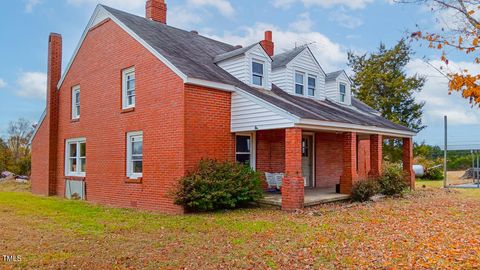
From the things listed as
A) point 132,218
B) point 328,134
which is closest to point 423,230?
point 132,218

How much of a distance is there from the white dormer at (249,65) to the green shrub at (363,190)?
206 inches

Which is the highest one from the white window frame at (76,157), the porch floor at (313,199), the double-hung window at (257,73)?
the double-hung window at (257,73)

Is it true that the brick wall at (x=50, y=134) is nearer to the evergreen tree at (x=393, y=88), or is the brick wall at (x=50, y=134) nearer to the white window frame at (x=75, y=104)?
the white window frame at (x=75, y=104)

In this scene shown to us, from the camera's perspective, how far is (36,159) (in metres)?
19.9

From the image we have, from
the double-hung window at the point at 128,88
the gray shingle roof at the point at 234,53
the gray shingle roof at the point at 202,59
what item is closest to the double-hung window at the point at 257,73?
the gray shingle roof at the point at 202,59

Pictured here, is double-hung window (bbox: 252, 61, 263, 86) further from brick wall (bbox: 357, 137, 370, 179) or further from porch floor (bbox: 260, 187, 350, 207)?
brick wall (bbox: 357, 137, 370, 179)

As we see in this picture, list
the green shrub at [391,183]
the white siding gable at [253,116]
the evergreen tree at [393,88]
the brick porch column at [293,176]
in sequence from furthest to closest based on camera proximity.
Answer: the evergreen tree at [393,88], the green shrub at [391,183], the white siding gable at [253,116], the brick porch column at [293,176]

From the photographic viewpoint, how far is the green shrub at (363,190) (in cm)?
1369

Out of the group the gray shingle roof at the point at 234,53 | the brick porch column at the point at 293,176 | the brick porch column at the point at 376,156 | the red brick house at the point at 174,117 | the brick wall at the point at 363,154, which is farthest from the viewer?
the brick wall at the point at 363,154

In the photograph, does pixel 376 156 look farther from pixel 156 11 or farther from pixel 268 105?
pixel 156 11

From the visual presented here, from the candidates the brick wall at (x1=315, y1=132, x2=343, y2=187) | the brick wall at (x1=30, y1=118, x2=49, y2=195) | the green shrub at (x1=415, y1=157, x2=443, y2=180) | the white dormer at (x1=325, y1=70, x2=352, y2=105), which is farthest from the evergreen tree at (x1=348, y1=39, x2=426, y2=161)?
the brick wall at (x1=30, y1=118, x2=49, y2=195)

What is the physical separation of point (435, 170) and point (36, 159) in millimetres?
27174

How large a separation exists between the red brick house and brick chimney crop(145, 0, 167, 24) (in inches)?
1.9

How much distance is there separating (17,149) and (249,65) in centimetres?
2774
